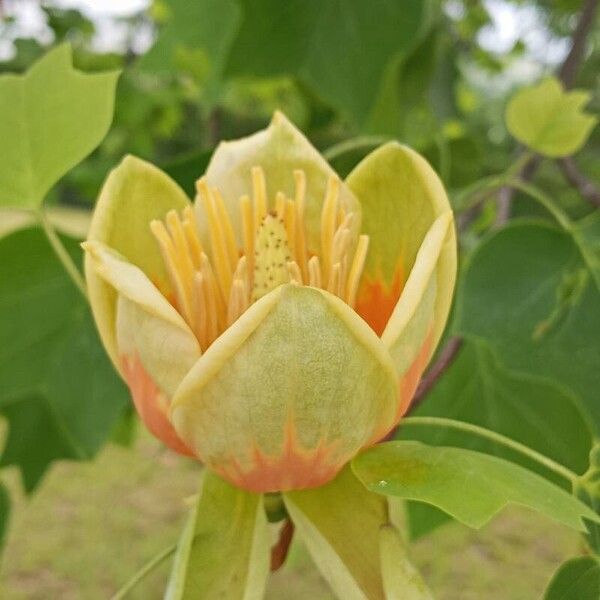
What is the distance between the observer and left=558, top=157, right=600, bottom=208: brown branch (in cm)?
79

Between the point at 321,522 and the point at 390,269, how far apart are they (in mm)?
134

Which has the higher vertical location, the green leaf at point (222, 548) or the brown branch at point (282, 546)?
the green leaf at point (222, 548)

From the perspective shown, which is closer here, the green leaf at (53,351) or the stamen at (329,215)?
the stamen at (329,215)

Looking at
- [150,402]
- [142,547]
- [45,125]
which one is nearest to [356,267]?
[150,402]

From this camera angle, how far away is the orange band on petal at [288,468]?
0.35m

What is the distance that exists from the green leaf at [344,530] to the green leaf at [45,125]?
0.76 feet

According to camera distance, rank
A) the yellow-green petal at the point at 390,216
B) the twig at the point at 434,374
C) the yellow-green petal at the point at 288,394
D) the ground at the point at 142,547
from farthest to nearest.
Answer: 1. the ground at the point at 142,547
2. the twig at the point at 434,374
3. the yellow-green petal at the point at 390,216
4. the yellow-green petal at the point at 288,394

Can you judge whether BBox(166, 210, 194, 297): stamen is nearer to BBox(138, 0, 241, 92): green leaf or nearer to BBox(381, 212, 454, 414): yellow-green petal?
BBox(381, 212, 454, 414): yellow-green petal

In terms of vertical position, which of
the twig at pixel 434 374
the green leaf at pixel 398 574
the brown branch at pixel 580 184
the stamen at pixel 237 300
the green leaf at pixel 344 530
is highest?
the stamen at pixel 237 300

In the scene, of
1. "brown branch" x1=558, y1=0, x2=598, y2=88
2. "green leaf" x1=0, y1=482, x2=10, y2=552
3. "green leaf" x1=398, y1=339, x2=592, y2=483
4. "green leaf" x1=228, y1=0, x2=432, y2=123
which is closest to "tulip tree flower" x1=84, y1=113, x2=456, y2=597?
"green leaf" x1=398, y1=339, x2=592, y2=483

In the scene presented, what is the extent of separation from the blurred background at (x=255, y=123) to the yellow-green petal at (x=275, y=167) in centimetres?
13

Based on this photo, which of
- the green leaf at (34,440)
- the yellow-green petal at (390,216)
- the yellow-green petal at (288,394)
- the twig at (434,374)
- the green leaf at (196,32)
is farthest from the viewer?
the green leaf at (196,32)

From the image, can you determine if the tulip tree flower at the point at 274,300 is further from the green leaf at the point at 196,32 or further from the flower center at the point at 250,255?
the green leaf at the point at 196,32

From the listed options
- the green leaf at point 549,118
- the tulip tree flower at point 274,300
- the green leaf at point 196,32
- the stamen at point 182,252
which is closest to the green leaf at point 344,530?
the tulip tree flower at point 274,300
